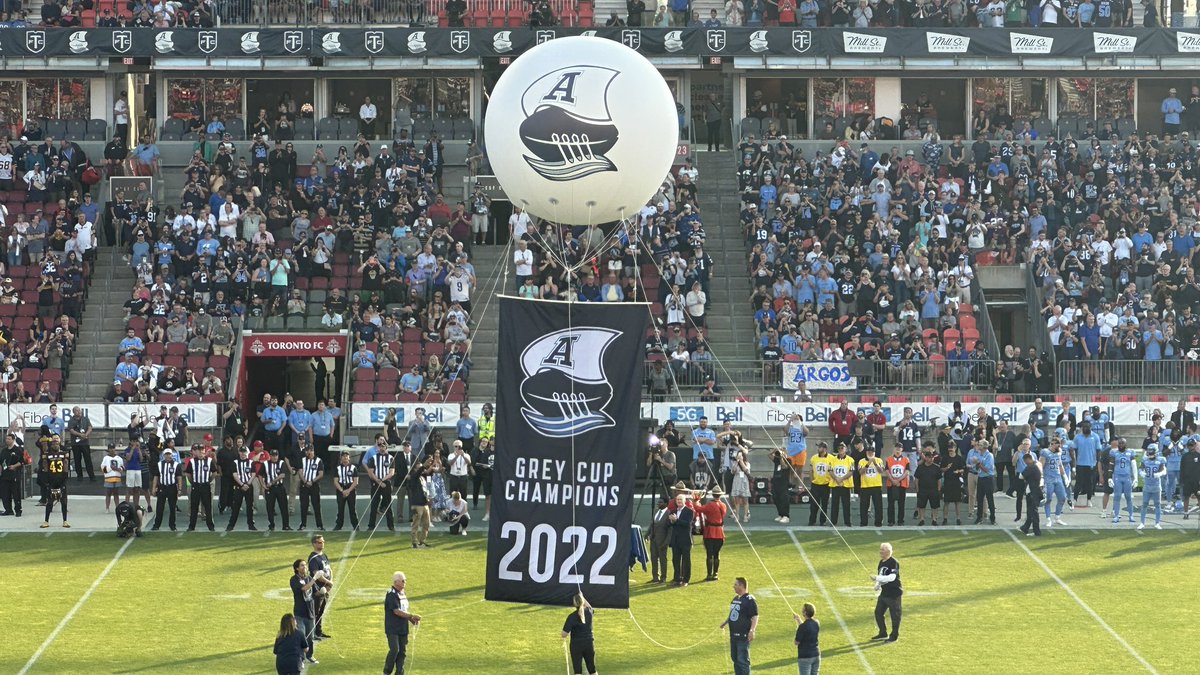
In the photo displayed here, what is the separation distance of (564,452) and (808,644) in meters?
3.74

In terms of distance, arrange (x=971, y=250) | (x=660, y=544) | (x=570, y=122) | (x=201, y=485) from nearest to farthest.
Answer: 1. (x=570, y=122)
2. (x=660, y=544)
3. (x=201, y=485)
4. (x=971, y=250)

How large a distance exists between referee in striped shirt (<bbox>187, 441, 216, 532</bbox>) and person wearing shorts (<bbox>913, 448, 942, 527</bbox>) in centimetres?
1142

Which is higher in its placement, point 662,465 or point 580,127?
point 580,127

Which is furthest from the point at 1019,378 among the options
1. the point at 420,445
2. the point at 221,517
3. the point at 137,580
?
the point at 137,580

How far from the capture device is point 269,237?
38375 millimetres

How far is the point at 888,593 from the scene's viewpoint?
22.2 m

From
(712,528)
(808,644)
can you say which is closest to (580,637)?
(808,644)

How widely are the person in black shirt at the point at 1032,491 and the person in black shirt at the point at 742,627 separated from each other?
10011mm

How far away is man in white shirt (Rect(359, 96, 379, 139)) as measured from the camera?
4541 centimetres

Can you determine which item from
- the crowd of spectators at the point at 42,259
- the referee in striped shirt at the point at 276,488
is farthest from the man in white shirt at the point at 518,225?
the referee in striped shirt at the point at 276,488

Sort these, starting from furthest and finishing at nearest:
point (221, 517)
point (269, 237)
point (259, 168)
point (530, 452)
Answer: point (259, 168)
point (269, 237)
point (221, 517)
point (530, 452)

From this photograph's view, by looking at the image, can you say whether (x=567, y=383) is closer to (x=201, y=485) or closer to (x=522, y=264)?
(x=201, y=485)

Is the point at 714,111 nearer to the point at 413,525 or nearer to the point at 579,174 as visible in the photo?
the point at 413,525

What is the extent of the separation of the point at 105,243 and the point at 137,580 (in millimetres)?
16974
